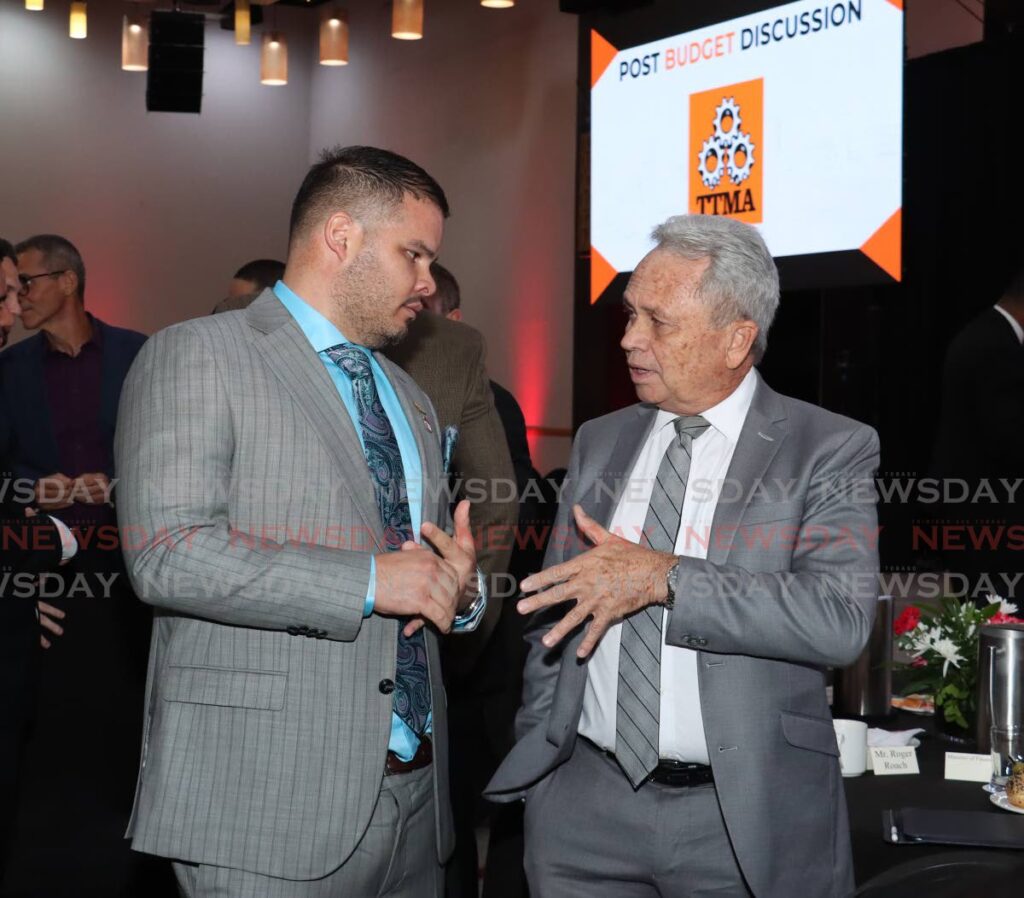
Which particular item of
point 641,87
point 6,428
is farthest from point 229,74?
point 6,428

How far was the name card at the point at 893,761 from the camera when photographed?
2.13m

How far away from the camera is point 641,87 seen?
543cm

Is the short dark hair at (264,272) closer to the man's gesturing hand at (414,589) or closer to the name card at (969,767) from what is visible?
the man's gesturing hand at (414,589)

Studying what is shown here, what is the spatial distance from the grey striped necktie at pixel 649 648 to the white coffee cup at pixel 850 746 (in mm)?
479

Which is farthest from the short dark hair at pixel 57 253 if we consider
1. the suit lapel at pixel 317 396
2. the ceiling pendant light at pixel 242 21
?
the ceiling pendant light at pixel 242 21

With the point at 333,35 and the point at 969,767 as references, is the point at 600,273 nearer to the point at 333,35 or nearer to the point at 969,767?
the point at 333,35

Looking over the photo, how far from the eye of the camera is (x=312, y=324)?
1838 mm

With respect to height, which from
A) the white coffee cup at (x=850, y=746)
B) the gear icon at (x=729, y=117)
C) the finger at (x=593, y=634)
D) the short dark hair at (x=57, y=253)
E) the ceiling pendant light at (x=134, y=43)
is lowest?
the white coffee cup at (x=850, y=746)

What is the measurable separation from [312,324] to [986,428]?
3.45m

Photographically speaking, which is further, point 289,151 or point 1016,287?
point 289,151

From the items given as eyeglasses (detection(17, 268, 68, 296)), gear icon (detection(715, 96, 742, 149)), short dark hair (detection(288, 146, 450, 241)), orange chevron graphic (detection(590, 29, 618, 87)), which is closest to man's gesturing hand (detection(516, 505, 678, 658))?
short dark hair (detection(288, 146, 450, 241))

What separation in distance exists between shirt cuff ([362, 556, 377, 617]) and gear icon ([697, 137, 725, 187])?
12.2ft

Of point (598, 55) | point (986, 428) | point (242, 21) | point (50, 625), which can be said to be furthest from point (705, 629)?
point (242, 21)

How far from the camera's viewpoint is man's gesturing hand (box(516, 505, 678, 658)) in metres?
1.71
